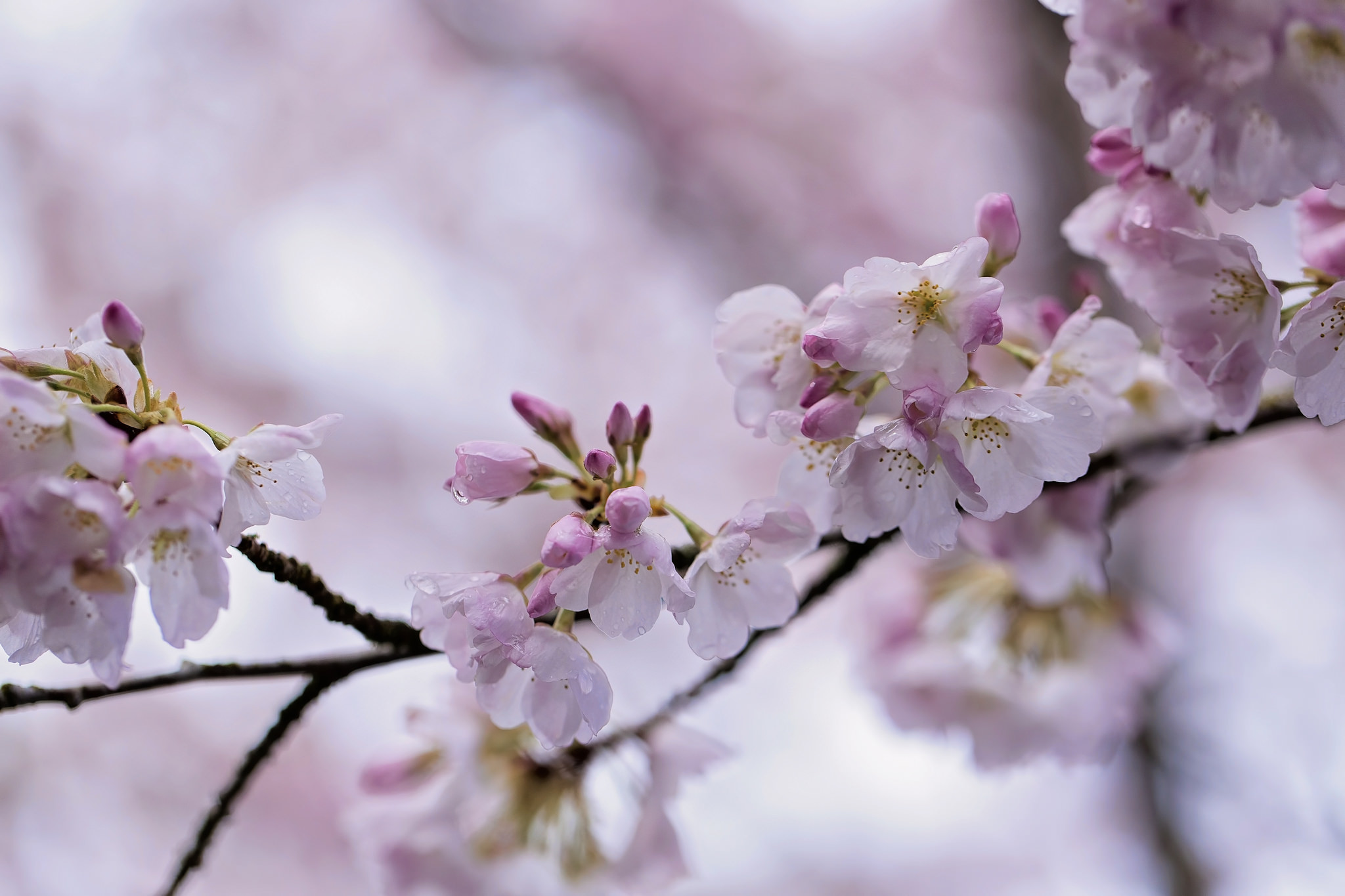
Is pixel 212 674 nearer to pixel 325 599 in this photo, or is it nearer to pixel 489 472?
pixel 325 599

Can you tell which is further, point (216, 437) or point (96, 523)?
point (216, 437)

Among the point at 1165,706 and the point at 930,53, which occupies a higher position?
the point at 930,53

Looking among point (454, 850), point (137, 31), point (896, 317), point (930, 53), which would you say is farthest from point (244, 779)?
point (930, 53)

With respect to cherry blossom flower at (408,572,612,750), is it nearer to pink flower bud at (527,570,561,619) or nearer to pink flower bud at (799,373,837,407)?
pink flower bud at (527,570,561,619)

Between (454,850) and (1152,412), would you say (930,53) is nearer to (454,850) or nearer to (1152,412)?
(1152,412)

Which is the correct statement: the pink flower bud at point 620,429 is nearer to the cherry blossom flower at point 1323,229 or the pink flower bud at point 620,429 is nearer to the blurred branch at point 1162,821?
the cherry blossom flower at point 1323,229

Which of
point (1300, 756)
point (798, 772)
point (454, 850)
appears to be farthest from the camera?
point (798, 772)

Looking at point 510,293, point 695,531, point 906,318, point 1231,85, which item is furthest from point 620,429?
point 510,293

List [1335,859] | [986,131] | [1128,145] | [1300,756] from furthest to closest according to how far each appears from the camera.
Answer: [986,131], [1300,756], [1335,859], [1128,145]

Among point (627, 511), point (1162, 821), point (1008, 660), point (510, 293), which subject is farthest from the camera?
point (510, 293)
